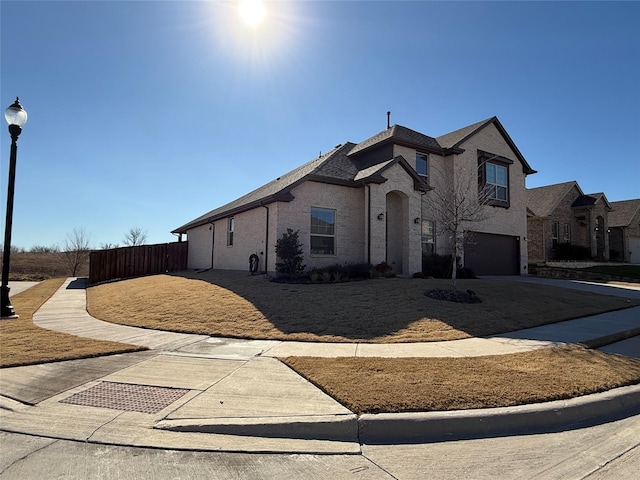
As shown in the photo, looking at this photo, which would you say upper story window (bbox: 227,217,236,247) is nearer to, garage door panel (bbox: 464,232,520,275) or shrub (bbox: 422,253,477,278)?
shrub (bbox: 422,253,477,278)

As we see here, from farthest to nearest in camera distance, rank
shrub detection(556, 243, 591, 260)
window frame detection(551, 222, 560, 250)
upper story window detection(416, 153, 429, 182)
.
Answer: window frame detection(551, 222, 560, 250) < shrub detection(556, 243, 591, 260) < upper story window detection(416, 153, 429, 182)

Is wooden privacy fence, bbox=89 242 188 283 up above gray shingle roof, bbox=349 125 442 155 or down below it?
Answer: below

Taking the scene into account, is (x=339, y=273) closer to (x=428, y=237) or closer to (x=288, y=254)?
(x=288, y=254)

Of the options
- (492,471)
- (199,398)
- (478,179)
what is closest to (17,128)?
(199,398)

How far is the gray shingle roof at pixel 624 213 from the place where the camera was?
Answer: 35.5 meters

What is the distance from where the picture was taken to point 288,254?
14.6 metres

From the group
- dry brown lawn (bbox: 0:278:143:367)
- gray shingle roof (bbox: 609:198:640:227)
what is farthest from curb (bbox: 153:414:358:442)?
gray shingle roof (bbox: 609:198:640:227)

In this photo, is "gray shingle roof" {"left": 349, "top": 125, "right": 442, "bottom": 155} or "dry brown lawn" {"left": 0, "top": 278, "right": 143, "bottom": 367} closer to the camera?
"dry brown lawn" {"left": 0, "top": 278, "right": 143, "bottom": 367}

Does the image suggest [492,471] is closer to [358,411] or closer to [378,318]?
[358,411]

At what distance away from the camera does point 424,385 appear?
4770 mm

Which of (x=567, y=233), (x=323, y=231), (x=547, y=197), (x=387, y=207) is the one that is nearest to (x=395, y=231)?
(x=387, y=207)

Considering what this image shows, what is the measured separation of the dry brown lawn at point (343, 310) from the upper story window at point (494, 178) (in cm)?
907

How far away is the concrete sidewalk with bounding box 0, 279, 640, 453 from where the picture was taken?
3.84m

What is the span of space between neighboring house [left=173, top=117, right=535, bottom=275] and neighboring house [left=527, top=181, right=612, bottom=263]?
21.6 ft
